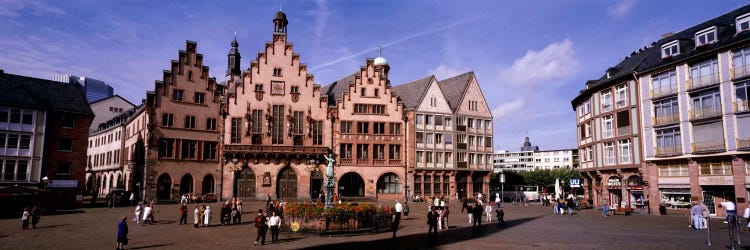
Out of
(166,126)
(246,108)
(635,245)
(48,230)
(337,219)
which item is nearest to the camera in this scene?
(635,245)

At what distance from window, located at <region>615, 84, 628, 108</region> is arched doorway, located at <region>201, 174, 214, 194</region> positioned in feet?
145

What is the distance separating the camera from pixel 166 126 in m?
56.9

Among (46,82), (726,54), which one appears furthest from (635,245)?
(46,82)

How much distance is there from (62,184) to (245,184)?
1845 centimetres

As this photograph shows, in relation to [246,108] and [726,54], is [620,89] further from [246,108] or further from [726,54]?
[246,108]

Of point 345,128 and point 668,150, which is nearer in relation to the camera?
point 668,150

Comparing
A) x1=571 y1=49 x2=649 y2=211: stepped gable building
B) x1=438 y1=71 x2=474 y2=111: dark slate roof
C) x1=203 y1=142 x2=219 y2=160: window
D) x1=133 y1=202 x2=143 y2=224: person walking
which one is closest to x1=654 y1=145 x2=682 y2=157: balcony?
x1=571 y1=49 x2=649 y2=211: stepped gable building

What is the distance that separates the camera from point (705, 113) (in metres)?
41.2

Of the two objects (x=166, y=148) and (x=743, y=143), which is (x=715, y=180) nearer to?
(x=743, y=143)

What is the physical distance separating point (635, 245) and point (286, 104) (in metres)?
46.6

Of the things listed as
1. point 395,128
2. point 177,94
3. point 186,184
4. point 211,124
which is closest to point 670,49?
point 395,128

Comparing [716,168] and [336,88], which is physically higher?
[336,88]

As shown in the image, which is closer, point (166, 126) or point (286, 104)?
point (166, 126)

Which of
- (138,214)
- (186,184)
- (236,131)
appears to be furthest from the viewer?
(236,131)
